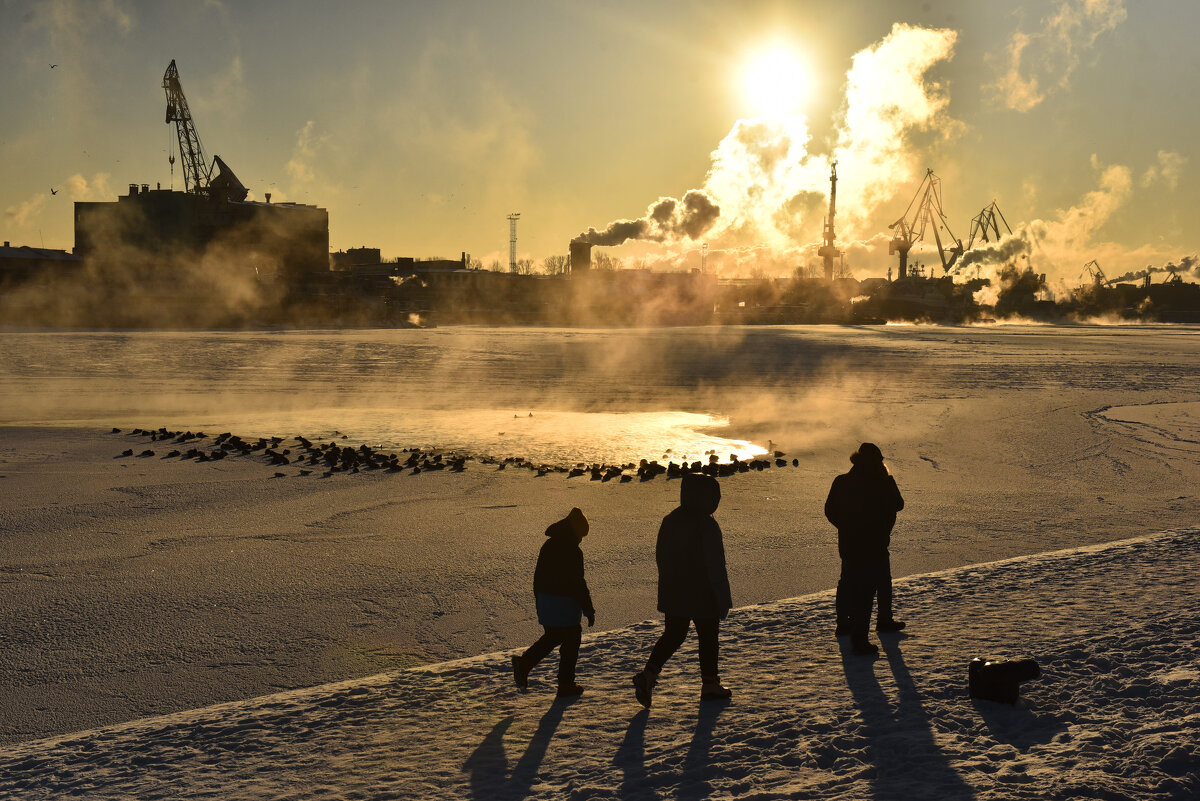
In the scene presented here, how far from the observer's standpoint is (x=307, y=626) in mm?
7848

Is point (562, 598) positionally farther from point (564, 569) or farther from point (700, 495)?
point (700, 495)

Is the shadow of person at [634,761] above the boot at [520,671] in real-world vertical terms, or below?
below

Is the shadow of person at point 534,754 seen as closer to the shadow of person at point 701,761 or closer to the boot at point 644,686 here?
the boot at point 644,686

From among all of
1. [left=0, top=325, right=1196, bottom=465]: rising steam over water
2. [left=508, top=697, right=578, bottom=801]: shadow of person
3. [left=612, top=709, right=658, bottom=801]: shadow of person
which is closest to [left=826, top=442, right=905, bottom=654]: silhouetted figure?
[left=612, top=709, right=658, bottom=801]: shadow of person

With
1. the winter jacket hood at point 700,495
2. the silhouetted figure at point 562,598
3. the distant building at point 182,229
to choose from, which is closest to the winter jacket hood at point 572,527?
the silhouetted figure at point 562,598

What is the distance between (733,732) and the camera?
5.45 m

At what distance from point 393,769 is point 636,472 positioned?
10.6 metres

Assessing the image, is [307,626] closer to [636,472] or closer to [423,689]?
[423,689]

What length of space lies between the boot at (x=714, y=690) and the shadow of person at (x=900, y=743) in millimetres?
787

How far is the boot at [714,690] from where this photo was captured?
19.4 feet

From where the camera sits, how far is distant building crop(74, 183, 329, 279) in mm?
108562

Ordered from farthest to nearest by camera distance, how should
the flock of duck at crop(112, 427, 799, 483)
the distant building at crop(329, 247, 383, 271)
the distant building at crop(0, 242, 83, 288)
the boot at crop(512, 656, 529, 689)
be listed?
the distant building at crop(329, 247, 383, 271)
the distant building at crop(0, 242, 83, 288)
the flock of duck at crop(112, 427, 799, 483)
the boot at crop(512, 656, 529, 689)

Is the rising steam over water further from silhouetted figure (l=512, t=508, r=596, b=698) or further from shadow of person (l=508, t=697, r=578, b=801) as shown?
shadow of person (l=508, t=697, r=578, b=801)

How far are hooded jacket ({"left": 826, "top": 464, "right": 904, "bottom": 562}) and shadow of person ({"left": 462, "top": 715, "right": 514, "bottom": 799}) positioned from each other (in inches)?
108
